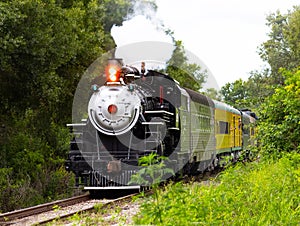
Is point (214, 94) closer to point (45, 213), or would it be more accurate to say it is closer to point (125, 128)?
point (125, 128)

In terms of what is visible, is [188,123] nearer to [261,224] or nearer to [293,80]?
[293,80]

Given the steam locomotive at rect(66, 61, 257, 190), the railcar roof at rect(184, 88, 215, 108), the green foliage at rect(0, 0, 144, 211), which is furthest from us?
the railcar roof at rect(184, 88, 215, 108)

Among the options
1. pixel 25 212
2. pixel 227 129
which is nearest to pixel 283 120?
pixel 25 212

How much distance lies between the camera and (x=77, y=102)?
21.2 meters

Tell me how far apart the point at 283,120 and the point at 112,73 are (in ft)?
16.6

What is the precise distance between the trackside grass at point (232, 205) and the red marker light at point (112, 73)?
5564 millimetres

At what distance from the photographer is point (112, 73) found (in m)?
14.9

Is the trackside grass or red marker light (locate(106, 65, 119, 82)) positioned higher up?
red marker light (locate(106, 65, 119, 82))

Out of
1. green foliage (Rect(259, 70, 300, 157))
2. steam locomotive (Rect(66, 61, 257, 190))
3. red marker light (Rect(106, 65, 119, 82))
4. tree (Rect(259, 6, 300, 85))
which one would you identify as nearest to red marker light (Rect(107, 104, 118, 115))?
steam locomotive (Rect(66, 61, 257, 190))

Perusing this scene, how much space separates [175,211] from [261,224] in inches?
43.7

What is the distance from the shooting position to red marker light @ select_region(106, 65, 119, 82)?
48.9 ft

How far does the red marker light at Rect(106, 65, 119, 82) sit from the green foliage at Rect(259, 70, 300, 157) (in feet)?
14.5

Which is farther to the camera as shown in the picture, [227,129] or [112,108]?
[227,129]

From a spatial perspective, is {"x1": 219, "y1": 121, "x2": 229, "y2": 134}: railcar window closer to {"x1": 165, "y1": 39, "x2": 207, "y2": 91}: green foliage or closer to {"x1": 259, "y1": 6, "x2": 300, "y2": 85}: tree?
{"x1": 259, "y1": 6, "x2": 300, "y2": 85}: tree
